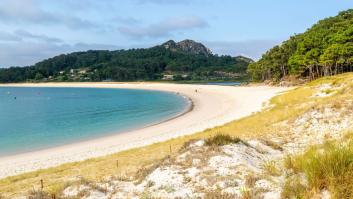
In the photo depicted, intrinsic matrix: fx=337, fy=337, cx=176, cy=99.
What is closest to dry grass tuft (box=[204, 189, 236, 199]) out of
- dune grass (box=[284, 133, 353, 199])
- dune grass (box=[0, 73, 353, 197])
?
dune grass (box=[284, 133, 353, 199])

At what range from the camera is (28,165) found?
23.5 metres

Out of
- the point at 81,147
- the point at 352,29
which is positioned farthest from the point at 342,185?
the point at 352,29

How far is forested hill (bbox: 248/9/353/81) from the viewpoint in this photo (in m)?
67.9

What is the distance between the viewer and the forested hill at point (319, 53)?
6788cm

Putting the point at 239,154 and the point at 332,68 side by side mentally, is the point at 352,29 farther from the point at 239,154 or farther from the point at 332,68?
the point at 239,154

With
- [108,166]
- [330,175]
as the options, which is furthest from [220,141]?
[108,166]

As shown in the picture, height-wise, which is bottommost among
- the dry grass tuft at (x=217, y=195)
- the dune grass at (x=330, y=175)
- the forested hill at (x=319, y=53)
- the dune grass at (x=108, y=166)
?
the dune grass at (x=108, y=166)

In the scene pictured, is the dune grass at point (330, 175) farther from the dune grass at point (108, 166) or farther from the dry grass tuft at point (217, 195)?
the dune grass at point (108, 166)

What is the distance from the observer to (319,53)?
74812mm

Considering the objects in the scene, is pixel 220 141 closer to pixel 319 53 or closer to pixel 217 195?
pixel 217 195

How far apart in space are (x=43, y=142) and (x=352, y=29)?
6108 centimetres

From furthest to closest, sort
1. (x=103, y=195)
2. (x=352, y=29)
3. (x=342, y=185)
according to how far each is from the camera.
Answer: (x=352, y=29) → (x=103, y=195) → (x=342, y=185)

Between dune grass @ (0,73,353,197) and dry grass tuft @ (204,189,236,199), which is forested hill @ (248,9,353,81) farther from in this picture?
dry grass tuft @ (204,189,236,199)

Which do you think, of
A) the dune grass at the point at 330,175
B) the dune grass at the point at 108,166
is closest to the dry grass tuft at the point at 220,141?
the dune grass at the point at 108,166
